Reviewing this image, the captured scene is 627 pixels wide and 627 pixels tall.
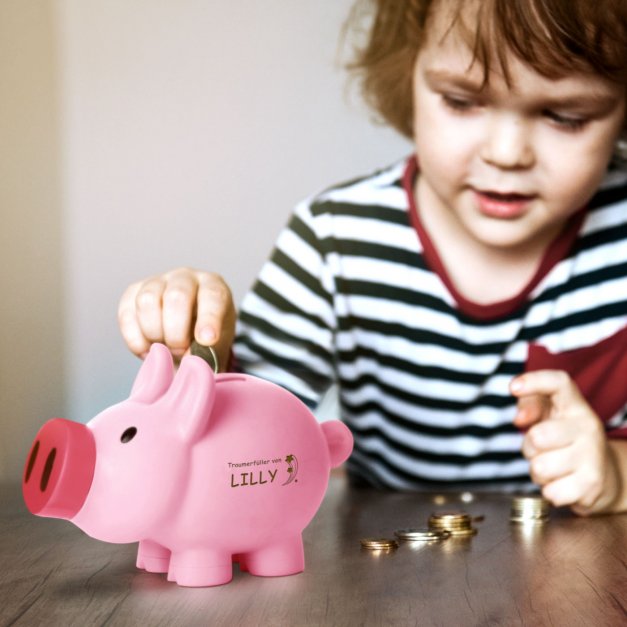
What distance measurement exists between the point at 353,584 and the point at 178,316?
0.87ft

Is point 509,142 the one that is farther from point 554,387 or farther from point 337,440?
point 337,440

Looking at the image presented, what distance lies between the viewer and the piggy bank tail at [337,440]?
55 centimetres

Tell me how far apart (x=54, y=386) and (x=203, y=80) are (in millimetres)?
695

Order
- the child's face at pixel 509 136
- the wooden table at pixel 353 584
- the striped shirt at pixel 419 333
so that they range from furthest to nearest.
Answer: the striped shirt at pixel 419 333
the child's face at pixel 509 136
the wooden table at pixel 353 584

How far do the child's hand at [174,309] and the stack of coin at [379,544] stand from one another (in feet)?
0.56

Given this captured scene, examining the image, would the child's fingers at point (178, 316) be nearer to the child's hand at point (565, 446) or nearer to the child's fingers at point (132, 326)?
the child's fingers at point (132, 326)

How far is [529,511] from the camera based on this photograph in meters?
0.69

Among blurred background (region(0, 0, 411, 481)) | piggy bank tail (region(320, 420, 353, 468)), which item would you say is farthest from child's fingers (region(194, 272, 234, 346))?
blurred background (region(0, 0, 411, 481))

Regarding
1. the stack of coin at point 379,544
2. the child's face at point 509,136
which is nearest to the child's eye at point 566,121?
the child's face at point 509,136

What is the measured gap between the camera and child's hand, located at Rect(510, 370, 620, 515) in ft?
2.43

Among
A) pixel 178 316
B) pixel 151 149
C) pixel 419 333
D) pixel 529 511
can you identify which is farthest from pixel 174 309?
pixel 151 149

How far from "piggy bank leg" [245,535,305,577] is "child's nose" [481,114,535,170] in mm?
503

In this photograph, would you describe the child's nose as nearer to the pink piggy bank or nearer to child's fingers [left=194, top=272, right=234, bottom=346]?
child's fingers [left=194, top=272, right=234, bottom=346]

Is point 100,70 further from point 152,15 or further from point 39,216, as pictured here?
point 39,216
